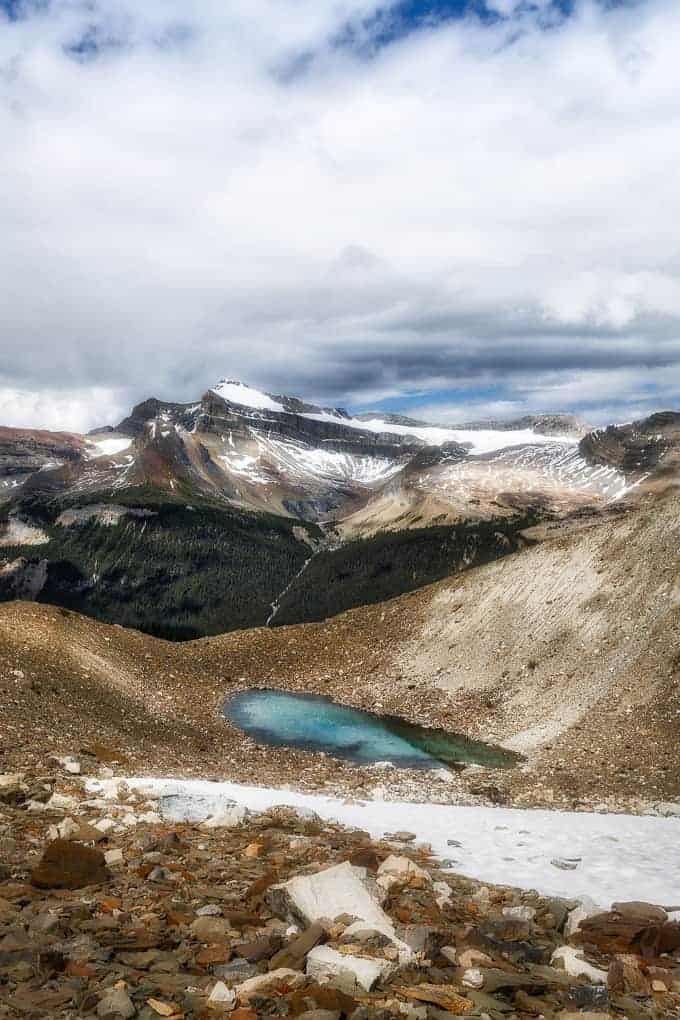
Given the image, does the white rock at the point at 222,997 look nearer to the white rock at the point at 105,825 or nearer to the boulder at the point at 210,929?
the boulder at the point at 210,929

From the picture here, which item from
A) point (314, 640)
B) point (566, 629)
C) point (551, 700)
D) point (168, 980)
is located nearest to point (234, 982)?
point (168, 980)

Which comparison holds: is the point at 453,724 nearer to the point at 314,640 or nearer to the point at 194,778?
the point at 314,640

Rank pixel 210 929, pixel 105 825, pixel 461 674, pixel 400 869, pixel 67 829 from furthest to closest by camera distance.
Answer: pixel 461 674
pixel 105 825
pixel 67 829
pixel 400 869
pixel 210 929

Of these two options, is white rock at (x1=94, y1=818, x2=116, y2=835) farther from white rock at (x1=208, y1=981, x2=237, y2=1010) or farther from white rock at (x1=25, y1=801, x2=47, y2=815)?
white rock at (x1=208, y1=981, x2=237, y2=1010)

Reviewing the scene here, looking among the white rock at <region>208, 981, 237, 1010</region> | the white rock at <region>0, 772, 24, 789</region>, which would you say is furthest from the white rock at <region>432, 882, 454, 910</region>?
the white rock at <region>0, 772, 24, 789</region>

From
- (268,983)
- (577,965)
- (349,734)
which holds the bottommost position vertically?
(349,734)

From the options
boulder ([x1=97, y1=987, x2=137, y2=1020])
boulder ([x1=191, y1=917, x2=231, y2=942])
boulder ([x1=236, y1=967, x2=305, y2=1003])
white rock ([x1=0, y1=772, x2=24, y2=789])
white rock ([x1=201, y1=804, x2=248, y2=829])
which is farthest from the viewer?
white rock ([x1=0, y1=772, x2=24, y2=789])

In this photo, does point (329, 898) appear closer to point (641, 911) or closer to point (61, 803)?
point (641, 911)

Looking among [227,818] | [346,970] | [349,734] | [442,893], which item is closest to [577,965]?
[346,970]
